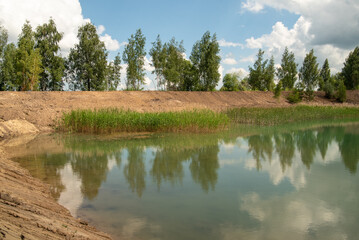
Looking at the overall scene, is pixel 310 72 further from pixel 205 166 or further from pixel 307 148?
pixel 205 166

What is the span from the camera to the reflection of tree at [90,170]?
23.7 feet

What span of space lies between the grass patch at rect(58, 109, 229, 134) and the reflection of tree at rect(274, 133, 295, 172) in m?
3.95

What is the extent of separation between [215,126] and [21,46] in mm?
23282

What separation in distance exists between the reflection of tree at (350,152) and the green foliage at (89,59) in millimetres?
28413

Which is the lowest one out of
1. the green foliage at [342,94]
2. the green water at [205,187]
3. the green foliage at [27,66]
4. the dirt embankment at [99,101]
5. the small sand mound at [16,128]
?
the green water at [205,187]

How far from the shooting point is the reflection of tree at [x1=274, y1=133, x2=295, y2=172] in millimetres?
10242

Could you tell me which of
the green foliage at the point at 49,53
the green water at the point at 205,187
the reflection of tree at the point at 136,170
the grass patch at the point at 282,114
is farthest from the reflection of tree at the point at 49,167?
the green foliage at the point at 49,53

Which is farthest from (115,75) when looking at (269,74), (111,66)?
(269,74)

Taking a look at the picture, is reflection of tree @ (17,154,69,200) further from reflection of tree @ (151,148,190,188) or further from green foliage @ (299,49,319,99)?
green foliage @ (299,49,319,99)

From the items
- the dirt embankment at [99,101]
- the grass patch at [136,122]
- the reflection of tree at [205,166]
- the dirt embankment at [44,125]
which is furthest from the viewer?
the dirt embankment at [99,101]

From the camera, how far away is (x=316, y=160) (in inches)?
419

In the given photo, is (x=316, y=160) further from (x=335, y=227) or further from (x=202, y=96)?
(x=202, y=96)

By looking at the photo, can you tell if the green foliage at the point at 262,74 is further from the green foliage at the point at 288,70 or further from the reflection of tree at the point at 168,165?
the reflection of tree at the point at 168,165

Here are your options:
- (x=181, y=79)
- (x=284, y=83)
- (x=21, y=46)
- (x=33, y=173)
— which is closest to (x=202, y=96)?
(x=181, y=79)
